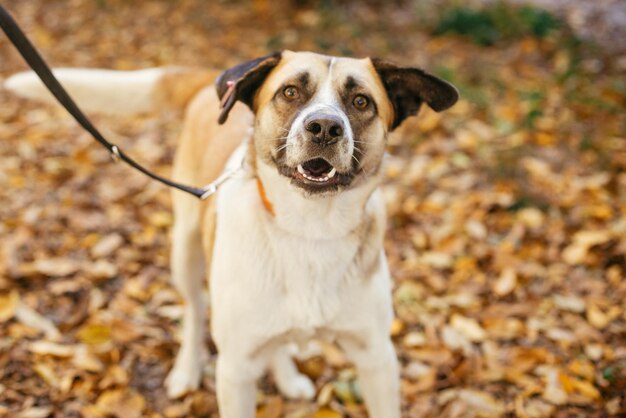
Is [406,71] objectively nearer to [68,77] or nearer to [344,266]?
[344,266]

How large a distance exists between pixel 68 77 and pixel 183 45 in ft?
13.5

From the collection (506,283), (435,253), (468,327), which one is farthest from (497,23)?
(468,327)

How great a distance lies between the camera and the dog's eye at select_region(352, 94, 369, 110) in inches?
89.2

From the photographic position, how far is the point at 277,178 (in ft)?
7.39

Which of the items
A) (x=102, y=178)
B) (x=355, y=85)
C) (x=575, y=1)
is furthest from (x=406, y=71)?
(x=575, y=1)

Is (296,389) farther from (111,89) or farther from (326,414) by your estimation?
(111,89)

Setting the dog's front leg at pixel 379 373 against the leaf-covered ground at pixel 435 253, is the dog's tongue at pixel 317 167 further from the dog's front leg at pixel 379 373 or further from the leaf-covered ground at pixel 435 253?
the dog's front leg at pixel 379 373

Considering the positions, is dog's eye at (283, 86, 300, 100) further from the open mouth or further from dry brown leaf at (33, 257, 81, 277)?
dry brown leaf at (33, 257, 81, 277)

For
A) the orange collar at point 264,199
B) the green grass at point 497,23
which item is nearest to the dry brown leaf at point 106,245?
the orange collar at point 264,199

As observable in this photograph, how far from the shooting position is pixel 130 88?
127 inches

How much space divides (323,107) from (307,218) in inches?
16.7

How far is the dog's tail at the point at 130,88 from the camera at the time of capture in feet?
10.5

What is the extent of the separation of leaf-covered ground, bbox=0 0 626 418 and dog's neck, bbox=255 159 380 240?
0.77ft

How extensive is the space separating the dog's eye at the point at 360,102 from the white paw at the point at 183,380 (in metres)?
1.68
